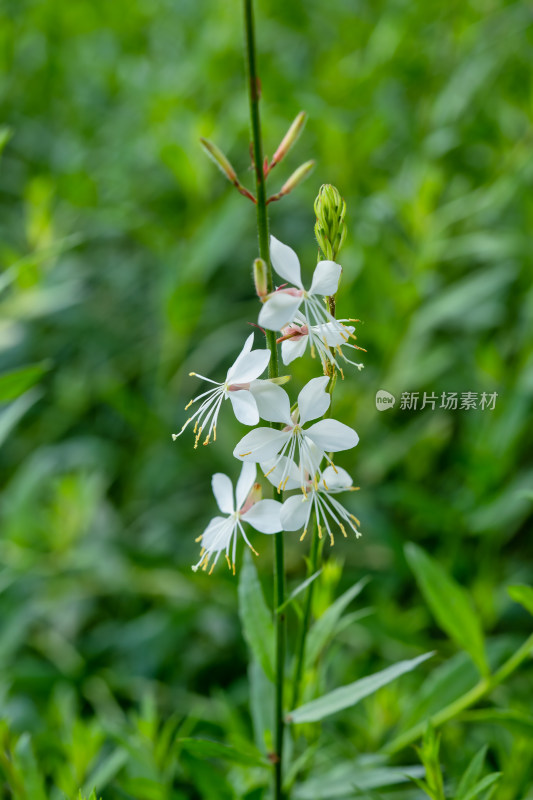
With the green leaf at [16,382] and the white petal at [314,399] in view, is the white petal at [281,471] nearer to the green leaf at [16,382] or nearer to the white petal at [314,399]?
the white petal at [314,399]

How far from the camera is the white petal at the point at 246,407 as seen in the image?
1.91ft

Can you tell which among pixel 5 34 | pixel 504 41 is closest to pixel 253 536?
pixel 504 41

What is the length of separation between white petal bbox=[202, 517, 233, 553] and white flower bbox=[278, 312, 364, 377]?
0.19 m

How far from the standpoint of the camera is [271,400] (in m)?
0.59

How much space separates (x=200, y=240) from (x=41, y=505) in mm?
844

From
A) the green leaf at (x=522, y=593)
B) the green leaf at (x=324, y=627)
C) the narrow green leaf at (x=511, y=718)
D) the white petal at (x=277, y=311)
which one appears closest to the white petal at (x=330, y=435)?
the white petal at (x=277, y=311)

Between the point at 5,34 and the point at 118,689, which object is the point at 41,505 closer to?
the point at 118,689

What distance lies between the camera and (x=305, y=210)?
6.51 ft

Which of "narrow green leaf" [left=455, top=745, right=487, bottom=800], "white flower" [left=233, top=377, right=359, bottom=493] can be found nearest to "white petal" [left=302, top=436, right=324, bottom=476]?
"white flower" [left=233, top=377, right=359, bottom=493]

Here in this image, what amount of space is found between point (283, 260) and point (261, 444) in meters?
0.17

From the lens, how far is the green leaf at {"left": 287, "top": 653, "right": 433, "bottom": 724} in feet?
2.28

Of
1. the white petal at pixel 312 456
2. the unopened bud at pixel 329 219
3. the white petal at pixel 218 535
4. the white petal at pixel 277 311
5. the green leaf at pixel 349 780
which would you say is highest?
the unopened bud at pixel 329 219

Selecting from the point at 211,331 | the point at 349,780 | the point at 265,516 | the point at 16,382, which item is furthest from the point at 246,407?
the point at 211,331

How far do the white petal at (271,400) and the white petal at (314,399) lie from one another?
1cm
